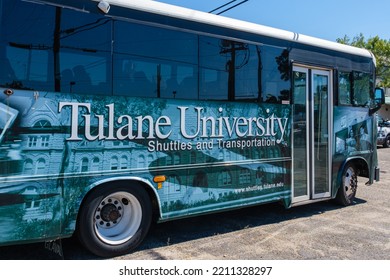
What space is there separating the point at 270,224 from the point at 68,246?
3.16 metres

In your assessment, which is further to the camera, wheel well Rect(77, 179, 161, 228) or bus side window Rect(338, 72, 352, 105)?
bus side window Rect(338, 72, 352, 105)

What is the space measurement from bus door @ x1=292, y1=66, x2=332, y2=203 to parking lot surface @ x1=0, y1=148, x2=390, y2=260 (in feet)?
1.73

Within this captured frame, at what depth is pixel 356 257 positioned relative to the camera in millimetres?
4777

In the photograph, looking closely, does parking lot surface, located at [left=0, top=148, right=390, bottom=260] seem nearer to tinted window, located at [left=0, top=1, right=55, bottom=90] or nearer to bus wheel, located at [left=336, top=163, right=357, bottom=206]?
bus wheel, located at [left=336, top=163, right=357, bottom=206]

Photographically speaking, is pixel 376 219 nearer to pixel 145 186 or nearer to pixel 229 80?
pixel 229 80

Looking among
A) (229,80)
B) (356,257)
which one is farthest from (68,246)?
(356,257)

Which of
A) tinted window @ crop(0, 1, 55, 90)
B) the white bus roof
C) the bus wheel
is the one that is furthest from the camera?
the bus wheel

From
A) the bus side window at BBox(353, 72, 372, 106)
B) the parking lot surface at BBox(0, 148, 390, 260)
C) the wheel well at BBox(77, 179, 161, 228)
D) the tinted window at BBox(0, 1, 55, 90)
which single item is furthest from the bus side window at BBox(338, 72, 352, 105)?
the tinted window at BBox(0, 1, 55, 90)

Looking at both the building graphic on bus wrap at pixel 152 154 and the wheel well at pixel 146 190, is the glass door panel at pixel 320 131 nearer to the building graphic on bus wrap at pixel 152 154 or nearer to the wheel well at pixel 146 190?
the building graphic on bus wrap at pixel 152 154

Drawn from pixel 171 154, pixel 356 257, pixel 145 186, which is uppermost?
pixel 171 154

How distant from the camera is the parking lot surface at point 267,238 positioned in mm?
4711

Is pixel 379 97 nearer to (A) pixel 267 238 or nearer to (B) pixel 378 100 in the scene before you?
(B) pixel 378 100

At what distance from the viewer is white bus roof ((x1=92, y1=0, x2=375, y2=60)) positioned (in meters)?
4.52

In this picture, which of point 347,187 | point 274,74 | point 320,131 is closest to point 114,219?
point 274,74
